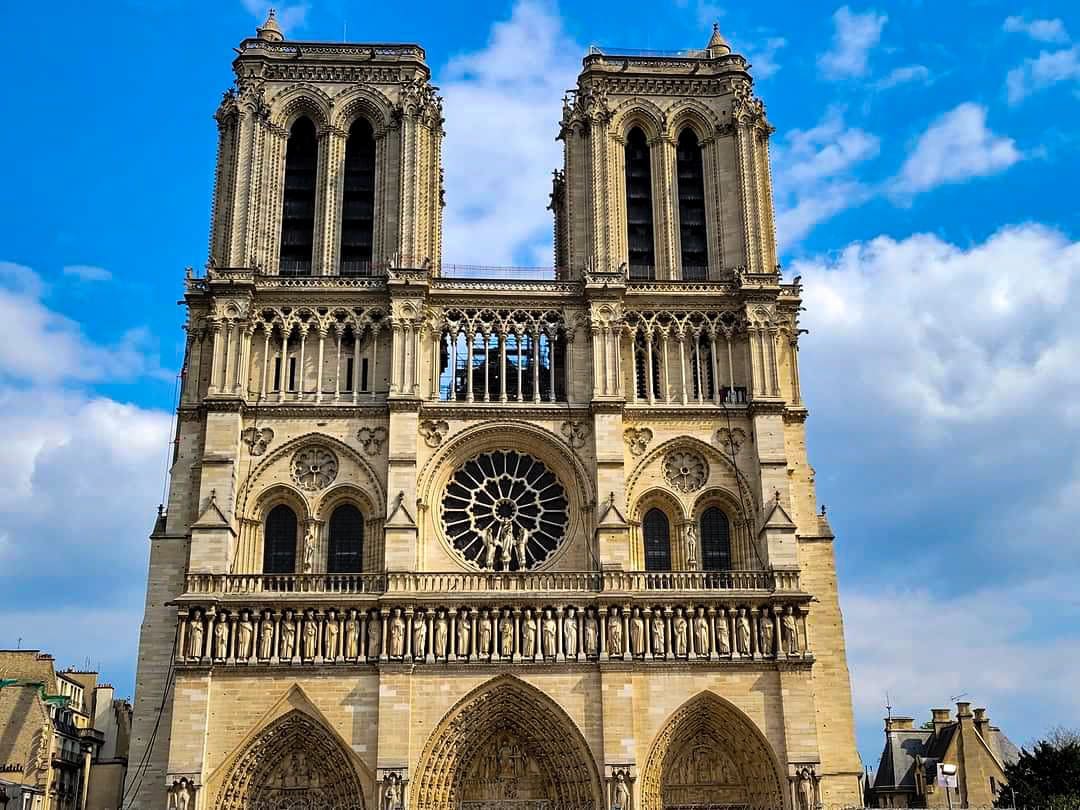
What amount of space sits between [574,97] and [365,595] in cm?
1740

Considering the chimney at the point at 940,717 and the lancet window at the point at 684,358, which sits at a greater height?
the lancet window at the point at 684,358

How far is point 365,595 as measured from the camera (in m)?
31.6

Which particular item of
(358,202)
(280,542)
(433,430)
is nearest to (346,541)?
(280,542)

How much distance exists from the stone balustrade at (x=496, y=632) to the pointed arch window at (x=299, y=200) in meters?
11.1

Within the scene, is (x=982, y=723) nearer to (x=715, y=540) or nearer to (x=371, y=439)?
(x=715, y=540)

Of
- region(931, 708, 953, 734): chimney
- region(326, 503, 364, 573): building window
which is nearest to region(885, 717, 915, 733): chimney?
region(931, 708, 953, 734): chimney

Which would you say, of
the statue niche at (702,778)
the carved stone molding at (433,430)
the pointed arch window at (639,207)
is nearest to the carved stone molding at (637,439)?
the carved stone molding at (433,430)

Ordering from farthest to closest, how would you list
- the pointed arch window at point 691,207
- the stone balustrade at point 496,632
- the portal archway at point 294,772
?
the pointed arch window at point 691,207, the stone balustrade at point 496,632, the portal archway at point 294,772

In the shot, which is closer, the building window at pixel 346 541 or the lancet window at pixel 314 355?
the building window at pixel 346 541

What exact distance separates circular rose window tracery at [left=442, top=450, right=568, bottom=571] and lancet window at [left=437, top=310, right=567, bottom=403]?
82.5 inches

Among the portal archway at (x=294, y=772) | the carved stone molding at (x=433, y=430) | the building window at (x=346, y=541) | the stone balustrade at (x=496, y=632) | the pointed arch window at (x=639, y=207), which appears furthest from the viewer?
the pointed arch window at (x=639, y=207)

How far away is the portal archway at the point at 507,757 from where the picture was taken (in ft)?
100

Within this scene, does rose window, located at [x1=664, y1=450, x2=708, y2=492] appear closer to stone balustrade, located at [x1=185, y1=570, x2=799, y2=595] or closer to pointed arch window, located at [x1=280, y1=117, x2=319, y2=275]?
stone balustrade, located at [x1=185, y1=570, x2=799, y2=595]

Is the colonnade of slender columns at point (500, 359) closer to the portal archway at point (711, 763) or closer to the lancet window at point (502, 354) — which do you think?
the lancet window at point (502, 354)
